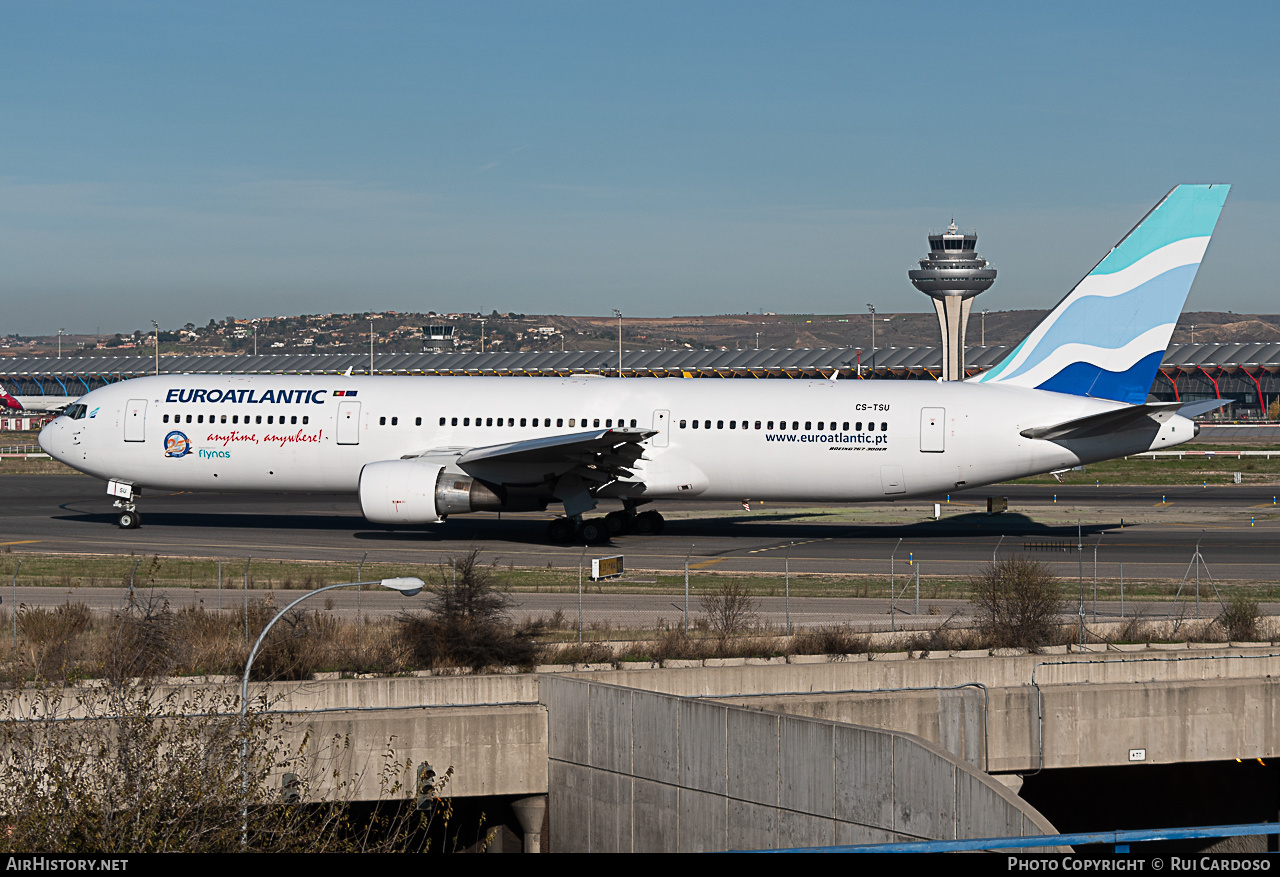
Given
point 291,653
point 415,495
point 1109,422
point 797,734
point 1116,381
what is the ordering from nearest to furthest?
1. point 797,734
2. point 291,653
3. point 1109,422
4. point 415,495
5. point 1116,381

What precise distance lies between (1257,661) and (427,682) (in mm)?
16581

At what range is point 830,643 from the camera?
26078mm

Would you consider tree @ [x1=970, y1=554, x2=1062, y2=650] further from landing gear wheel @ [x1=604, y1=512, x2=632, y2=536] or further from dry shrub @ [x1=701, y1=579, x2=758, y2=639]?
landing gear wheel @ [x1=604, y1=512, x2=632, y2=536]

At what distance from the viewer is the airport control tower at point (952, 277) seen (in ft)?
582

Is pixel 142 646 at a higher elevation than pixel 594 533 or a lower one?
lower

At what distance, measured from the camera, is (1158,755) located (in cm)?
2491

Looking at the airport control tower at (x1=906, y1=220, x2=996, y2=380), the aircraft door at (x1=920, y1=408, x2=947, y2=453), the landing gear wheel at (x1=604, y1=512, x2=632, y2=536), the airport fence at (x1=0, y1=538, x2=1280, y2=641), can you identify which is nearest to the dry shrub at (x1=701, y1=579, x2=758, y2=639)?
the airport fence at (x1=0, y1=538, x2=1280, y2=641)

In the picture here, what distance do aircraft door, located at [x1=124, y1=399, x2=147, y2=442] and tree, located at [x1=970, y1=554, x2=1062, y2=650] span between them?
1101 inches

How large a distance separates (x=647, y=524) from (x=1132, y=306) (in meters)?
17.1

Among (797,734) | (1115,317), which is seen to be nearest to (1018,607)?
(797,734)

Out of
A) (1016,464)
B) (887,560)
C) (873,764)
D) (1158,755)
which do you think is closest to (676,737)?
(873,764)

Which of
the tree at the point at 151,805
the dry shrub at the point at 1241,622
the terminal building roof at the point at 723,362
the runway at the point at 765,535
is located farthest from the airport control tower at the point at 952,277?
the tree at the point at 151,805

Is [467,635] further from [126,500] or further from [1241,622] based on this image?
[126,500]

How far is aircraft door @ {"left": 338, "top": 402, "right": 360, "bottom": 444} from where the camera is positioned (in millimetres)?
42031
